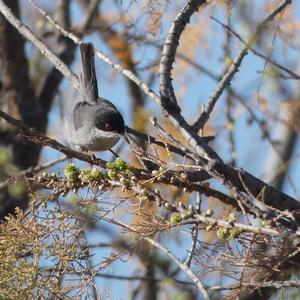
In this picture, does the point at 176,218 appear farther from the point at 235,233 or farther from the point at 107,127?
the point at 107,127

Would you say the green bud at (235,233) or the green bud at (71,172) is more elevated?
the green bud at (71,172)

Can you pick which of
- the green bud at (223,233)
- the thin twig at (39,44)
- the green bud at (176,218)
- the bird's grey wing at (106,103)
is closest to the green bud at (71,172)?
the green bud at (176,218)

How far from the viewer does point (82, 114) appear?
16.1 ft

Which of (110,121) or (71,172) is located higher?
(110,121)

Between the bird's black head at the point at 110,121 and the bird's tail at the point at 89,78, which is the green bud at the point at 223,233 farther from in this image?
the bird's tail at the point at 89,78

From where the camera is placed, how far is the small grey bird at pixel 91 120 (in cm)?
449

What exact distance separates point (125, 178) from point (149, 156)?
0.11 meters

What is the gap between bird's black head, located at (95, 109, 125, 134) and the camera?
442cm

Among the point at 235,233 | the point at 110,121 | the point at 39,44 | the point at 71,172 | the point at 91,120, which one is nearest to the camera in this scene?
the point at 235,233

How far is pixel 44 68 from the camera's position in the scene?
23.0 ft

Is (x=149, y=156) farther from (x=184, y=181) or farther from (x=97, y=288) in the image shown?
(x=97, y=288)

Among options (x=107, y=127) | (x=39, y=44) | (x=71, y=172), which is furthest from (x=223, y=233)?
(x=107, y=127)

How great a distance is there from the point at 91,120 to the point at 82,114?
0.70ft

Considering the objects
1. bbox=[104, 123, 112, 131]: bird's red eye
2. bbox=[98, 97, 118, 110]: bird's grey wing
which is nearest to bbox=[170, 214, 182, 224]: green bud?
bbox=[104, 123, 112, 131]: bird's red eye
